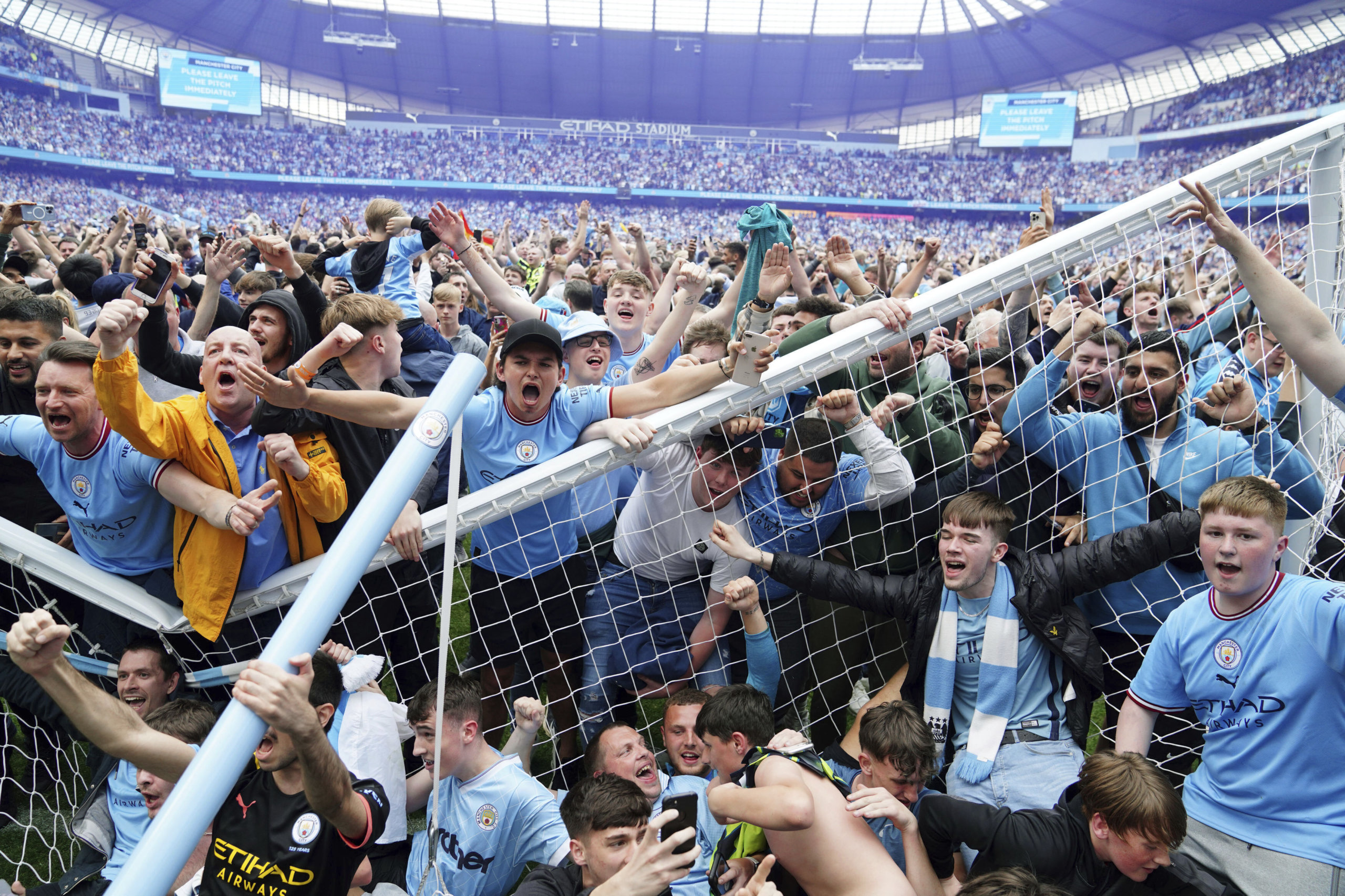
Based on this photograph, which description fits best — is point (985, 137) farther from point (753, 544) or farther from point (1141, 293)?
point (753, 544)

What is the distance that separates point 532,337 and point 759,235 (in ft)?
6.66

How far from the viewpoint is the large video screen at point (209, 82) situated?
1646 inches

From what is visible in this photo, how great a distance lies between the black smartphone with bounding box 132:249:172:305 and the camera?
4082mm

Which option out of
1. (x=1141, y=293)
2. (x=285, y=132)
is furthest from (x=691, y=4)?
(x=1141, y=293)

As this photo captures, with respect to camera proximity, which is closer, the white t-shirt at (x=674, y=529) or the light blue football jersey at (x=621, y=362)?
the white t-shirt at (x=674, y=529)

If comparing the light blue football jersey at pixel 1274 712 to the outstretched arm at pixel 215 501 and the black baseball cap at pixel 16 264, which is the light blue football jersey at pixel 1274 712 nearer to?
the outstretched arm at pixel 215 501

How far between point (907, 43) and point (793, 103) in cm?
683

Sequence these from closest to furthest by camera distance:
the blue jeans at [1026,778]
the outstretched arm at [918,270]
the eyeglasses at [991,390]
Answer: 1. the blue jeans at [1026,778]
2. the eyeglasses at [991,390]
3. the outstretched arm at [918,270]

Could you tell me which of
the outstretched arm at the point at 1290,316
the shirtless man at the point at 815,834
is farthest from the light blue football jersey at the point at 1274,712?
the shirtless man at the point at 815,834

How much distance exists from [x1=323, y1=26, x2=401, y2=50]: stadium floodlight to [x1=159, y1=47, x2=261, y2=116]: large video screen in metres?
3.82

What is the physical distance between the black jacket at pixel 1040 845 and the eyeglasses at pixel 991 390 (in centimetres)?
192

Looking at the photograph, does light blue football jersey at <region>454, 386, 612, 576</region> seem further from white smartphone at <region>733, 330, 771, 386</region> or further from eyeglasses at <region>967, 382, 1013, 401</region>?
eyeglasses at <region>967, 382, 1013, 401</region>

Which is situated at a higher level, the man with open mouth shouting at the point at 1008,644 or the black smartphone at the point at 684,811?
the man with open mouth shouting at the point at 1008,644

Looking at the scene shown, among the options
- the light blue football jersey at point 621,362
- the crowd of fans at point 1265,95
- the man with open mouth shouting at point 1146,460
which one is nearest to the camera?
the man with open mouth shouting at point 1146,460
